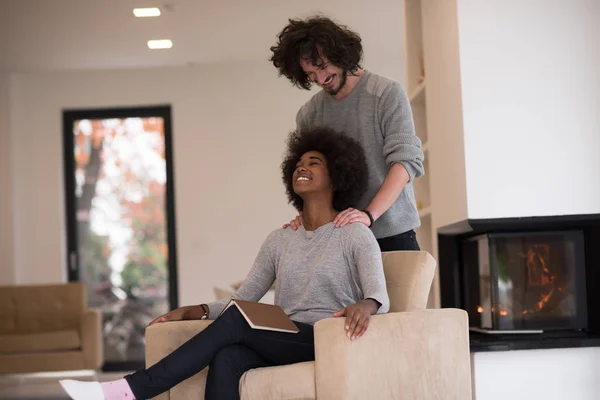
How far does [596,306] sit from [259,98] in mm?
5235

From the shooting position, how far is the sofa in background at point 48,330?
7117 mm

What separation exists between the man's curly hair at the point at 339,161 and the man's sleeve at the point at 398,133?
108 mm

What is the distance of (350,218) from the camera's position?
297cm

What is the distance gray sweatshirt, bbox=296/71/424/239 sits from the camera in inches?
127

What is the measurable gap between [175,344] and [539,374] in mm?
1627

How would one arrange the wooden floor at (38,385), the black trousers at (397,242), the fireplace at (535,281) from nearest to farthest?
the black trousers at (397,242) < the fireplace at (535,281) < the wooden floor at (38,385)

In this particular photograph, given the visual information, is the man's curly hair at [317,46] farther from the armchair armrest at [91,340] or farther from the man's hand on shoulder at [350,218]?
the armchair armrest at [91,340]

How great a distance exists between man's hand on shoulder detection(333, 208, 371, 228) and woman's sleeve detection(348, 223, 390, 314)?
0.07ft

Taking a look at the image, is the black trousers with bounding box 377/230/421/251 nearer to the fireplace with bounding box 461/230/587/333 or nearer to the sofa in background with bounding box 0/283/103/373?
the fireplace with bounding box 461/230/587/333

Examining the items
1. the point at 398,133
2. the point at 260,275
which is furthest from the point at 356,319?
the point at 398,133

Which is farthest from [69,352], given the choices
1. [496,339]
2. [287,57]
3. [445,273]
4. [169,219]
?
[287,57]

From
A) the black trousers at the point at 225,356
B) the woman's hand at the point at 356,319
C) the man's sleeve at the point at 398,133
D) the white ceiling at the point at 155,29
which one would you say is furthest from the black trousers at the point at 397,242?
the white ceiling at the point at 155,29

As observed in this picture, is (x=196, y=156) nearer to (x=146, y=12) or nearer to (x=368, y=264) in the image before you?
(x=146, y=12)

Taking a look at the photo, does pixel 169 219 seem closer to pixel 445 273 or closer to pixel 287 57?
pixel 445 273
